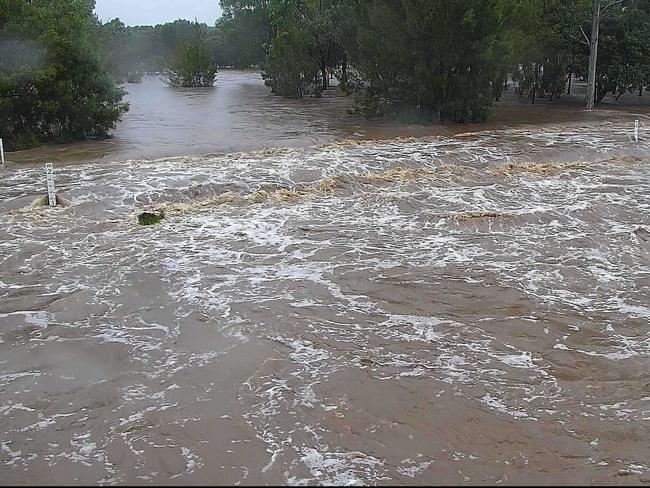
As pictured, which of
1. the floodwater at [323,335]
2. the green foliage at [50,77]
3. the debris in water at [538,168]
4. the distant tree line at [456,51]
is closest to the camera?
the floodwater at [323,335]

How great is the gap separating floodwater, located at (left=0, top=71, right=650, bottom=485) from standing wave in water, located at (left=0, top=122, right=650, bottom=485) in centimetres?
3

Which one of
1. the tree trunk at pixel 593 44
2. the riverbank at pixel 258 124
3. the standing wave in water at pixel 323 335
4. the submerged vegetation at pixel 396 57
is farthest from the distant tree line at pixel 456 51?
the standing wave in water at pixel 323 335

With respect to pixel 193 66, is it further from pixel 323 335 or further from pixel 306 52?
pixel 323 335

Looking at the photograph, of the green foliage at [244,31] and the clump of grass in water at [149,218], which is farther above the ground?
the green foliage at [244,31]

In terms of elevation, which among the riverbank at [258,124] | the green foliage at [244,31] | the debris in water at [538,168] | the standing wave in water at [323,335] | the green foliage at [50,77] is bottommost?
the standing wave in water at [323,335]

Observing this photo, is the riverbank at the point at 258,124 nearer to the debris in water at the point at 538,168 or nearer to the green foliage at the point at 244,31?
the debris in water at the point at 538,168

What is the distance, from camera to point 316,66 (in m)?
37.1

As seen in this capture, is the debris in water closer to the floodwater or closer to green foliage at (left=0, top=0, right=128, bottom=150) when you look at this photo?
the floodwater

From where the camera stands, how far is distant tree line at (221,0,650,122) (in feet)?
71.7

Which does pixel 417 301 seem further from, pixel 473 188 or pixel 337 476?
pixel 473 188

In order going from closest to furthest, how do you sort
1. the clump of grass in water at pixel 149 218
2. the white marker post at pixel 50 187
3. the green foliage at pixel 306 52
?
1. the clump of grass in water at pixel 149 218
2. the white marker post at pixel 50 187
3. the green foliage at pixel 306 52

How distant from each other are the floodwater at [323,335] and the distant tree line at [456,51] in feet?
31.0

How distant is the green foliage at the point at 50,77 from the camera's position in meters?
18.0

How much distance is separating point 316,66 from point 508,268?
2986cm
